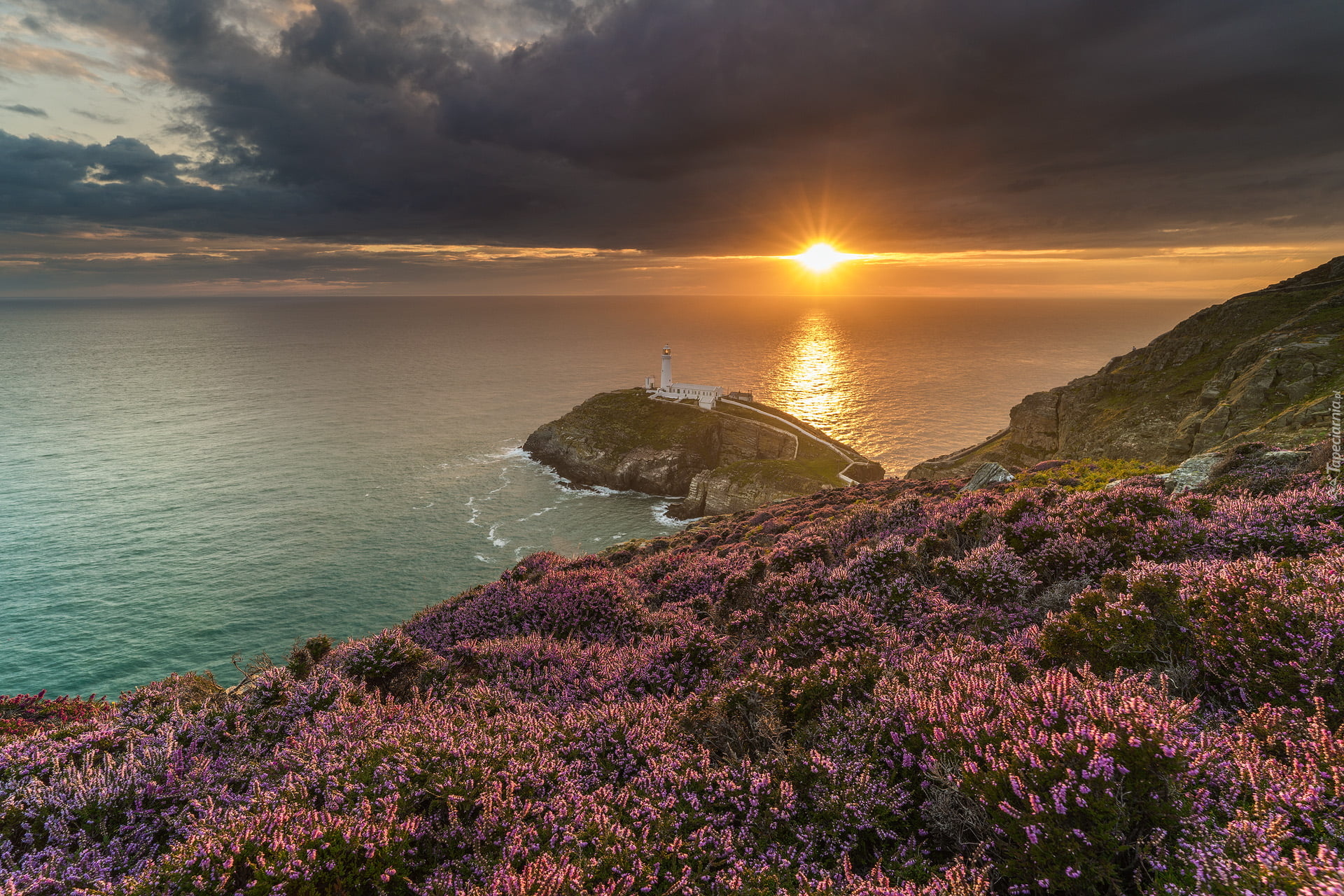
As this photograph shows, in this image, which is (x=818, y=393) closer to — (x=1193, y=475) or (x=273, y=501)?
(x=273, y=501)

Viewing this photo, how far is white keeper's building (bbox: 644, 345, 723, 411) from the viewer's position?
9969cm

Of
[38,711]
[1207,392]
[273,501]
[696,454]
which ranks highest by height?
[1207,392]

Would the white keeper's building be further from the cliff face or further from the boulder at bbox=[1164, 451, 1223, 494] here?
the boulder at bbox=[1164, 451, 1223, 494]

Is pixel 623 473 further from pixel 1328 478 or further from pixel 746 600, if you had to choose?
pixel 1328 478

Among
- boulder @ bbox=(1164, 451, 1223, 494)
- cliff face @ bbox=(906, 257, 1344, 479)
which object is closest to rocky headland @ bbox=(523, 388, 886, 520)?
cliff face @ bbox=(906, 257, 1344, 479)

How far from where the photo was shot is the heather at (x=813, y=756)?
425 centimetres

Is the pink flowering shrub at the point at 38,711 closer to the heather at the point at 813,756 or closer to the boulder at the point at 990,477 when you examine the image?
the heather at the point at 813,756

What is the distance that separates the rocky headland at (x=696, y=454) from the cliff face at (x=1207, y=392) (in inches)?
627

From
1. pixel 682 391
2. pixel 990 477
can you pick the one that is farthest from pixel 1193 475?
pixel 682 391

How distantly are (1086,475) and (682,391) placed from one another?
81237mm

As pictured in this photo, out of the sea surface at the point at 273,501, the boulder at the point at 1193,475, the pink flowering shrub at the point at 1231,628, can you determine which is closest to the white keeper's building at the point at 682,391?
the sea surface at the point at 273,501

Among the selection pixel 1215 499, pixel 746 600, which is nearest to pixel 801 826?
pixel 746 600

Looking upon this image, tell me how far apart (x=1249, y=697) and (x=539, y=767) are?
24.2 ft

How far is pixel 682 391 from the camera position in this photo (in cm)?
10450
